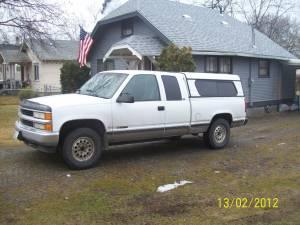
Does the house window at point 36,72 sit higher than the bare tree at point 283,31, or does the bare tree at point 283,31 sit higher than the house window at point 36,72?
the bare tree at point 283,31

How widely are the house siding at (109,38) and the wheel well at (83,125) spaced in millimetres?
10428

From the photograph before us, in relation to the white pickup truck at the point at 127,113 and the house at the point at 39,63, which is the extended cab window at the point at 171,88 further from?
the house at the point at 39,63

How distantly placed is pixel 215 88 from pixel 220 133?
115 centimetres

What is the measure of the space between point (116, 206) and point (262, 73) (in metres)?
16.9

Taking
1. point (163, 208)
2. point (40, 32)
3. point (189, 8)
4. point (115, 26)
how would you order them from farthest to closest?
point (189, 8) < point (115, 26) < point (40, 32) < point (163, 208)

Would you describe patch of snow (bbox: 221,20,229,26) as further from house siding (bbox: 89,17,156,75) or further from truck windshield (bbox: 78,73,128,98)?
truck windshield (bbox: 78,73,128,98)

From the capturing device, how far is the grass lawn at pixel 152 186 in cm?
537

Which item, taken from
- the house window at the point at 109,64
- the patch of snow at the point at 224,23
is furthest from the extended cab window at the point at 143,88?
the patch of snow at the point at 224,23

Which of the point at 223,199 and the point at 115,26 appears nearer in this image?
the point at 223,199

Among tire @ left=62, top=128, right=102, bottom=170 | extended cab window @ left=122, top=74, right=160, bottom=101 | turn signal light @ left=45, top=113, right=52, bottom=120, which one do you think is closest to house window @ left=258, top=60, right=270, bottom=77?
extended cab window @ left=122, top=74, right=160, bottom=101

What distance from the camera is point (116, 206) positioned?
575cm

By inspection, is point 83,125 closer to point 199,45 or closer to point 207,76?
point 207,76

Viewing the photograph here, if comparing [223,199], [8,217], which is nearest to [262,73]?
[223,199]

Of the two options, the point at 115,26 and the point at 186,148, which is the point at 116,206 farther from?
the point at 115,26
